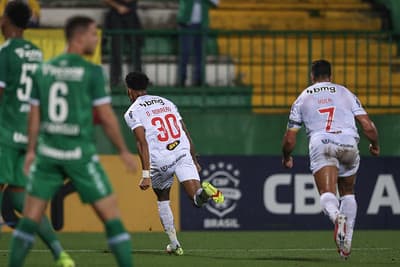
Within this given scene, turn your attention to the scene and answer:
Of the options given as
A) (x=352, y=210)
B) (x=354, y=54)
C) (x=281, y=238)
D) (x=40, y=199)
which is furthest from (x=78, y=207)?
(x=40, y=199)

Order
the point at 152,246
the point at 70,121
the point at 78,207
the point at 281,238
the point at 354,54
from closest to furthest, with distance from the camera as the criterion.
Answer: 1. the point at 70,121
2. the point at 152,246
3. the point at 281,238
4. the point at 78,207
5. the point at 354,54

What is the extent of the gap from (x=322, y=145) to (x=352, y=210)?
775 mm

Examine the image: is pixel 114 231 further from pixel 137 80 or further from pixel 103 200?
pixel 137 80

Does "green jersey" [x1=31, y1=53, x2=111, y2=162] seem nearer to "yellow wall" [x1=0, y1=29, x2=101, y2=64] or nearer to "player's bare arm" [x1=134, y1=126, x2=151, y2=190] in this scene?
"player's bare arm" [x1=134, y1=126, x2=151, y2=190]

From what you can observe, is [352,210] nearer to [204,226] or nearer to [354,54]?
[204,226]

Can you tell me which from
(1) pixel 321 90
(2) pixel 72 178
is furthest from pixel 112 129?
(1) pixel 321 90

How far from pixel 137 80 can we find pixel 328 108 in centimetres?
227

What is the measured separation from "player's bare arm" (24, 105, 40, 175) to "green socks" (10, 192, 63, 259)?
1324mm

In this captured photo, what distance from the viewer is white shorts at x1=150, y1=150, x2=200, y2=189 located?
14.8 m

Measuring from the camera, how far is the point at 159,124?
14.9 meters

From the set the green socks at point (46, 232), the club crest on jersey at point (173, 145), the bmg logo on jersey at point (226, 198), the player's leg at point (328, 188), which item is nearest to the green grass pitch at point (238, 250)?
the bmg logo on jersey at point (226, 198)

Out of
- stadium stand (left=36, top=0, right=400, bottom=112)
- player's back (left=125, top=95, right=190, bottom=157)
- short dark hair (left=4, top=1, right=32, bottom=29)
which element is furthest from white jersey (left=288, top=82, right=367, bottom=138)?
stadium stand (left=36, top=0, right=400, bottom=112)

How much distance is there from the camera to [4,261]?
1338 cm

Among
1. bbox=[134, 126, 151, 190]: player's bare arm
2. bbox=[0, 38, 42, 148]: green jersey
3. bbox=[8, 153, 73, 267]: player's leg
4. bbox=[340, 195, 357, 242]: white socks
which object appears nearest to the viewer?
bbox=[8, 153, 73, 267]: player's leg
